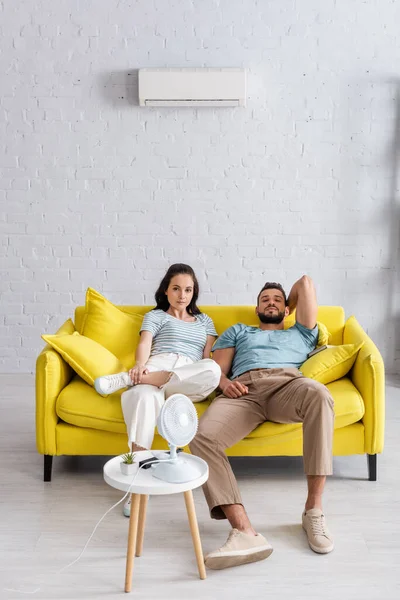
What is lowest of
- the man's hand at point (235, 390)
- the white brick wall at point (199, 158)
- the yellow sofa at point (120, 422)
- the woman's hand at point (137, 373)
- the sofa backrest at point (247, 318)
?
the yellow sofa at point (120, 422)

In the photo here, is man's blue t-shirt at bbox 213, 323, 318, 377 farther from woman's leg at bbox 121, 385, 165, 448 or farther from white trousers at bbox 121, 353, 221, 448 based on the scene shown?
woman's leg at bbox 121, 385, 165, 448

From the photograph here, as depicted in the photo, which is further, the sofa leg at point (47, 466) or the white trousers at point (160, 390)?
the sofa leg at point (47, 466)

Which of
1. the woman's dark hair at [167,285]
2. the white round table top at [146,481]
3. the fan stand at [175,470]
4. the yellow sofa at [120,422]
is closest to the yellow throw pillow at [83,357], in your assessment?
the yellow sofa at [120,422]

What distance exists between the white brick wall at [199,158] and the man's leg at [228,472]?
2013mm

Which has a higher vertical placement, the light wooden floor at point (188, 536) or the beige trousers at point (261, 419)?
the beige trousers at point (261, 419)

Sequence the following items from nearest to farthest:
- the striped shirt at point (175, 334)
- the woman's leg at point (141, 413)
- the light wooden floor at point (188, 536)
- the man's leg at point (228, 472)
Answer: the light wooden floor at point (188, 536) < the man's leg at point (228, 472) < the woman's leg at point (141, 413) < the striped shirt at point (175, 334)

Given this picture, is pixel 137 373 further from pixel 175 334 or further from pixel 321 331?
pixel 321 331

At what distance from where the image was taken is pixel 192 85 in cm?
487

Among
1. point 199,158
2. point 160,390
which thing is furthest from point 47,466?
point 199,158

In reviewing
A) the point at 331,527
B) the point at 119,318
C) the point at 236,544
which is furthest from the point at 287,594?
the point at 119,318

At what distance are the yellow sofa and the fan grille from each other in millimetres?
795

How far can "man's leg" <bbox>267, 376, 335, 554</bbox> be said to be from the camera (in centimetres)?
281

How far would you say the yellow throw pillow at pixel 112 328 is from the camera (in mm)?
3705

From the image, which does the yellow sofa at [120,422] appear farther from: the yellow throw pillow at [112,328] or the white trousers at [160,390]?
the yellow throw pillow at [112,328]
